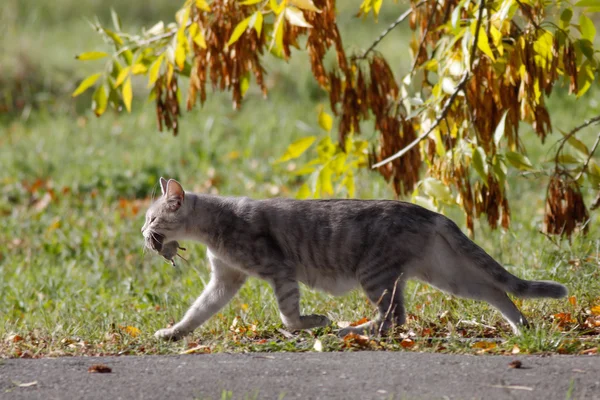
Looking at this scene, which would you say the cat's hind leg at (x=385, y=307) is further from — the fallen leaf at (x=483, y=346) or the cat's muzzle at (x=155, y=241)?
the cat's muzzle at (x=155, y=241)

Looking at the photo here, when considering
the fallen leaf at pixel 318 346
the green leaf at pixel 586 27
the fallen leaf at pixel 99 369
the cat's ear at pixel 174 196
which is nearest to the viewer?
the fallen leaf at pixel 99 369

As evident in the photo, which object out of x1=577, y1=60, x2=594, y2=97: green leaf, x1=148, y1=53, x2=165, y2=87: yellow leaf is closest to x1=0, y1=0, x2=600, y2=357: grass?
x1=577, y1=60, x2=594, y2=97: green leaf

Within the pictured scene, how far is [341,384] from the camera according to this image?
144 inches

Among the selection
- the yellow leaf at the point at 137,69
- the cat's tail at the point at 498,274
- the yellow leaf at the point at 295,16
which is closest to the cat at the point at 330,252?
the cat's tail at the point at 498,274

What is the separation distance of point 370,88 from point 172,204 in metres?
1.55

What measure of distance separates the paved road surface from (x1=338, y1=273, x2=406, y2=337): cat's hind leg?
576 mm

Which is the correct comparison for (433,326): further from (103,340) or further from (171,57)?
(171,57)

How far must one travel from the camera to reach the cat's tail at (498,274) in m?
4.75

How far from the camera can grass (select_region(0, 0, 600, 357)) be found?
4.96 metres

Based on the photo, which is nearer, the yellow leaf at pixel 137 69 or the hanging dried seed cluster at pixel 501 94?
the hanging dried seed cluster at pixel 501 94

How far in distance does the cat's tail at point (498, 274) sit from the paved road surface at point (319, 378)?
713 millimetres

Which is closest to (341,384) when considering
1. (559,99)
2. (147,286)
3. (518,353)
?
(518,353)

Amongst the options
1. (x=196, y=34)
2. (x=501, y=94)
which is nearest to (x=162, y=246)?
(x=196, y=34)

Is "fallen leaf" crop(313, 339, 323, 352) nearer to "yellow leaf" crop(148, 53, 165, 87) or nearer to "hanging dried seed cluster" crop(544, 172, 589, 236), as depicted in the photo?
"hanging dried seed cluster" crop(544, 172, 589, 236)
